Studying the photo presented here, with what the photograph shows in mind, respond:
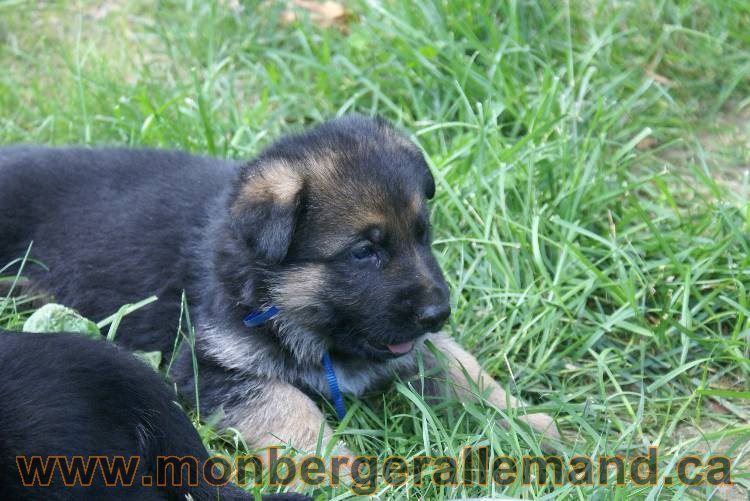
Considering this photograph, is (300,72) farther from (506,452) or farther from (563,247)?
(506,452)

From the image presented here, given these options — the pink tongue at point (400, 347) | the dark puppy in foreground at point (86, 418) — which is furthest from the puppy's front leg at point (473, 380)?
the dark puppy in foreground at point (86, 418)

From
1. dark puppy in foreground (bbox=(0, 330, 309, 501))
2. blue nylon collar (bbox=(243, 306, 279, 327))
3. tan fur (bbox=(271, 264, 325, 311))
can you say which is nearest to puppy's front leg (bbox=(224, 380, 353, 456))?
blue nylon collar (bbox=(243, 306, 279, 327))

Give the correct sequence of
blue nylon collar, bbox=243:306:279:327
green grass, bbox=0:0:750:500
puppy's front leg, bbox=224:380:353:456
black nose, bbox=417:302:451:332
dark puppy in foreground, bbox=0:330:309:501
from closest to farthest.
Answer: dark puppy in foreground, bbox=0:330:309:501
black nose, bbox=417:302:451:332
puppy's front leg, bbox=224:380:353:456
blue nylon collar, bbox=243:306:279:327
green grass, bbox=0:0:750:500

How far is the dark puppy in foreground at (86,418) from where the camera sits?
9.87 feet

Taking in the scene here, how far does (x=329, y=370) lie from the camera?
4465mm

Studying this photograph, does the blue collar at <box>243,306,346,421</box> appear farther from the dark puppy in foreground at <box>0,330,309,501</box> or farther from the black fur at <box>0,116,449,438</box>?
the dark puppy in foreground at <box>0,330,309,501</box>

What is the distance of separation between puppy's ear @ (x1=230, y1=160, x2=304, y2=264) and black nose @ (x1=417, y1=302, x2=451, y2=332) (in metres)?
0.61

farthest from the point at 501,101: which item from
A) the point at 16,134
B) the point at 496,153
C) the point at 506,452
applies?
the point at 16,134

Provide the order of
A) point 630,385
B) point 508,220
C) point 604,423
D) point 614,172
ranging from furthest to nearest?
point 614,172 → point 508,220 → point 630,385 → point 604,423

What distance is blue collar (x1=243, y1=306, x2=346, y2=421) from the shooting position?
4.37 meters

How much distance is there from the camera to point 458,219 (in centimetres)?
556

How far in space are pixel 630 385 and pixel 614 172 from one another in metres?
1.34

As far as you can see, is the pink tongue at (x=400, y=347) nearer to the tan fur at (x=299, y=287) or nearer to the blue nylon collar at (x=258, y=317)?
the tan fur at (x=299, y=287)

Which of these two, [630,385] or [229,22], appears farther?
[229,22]
